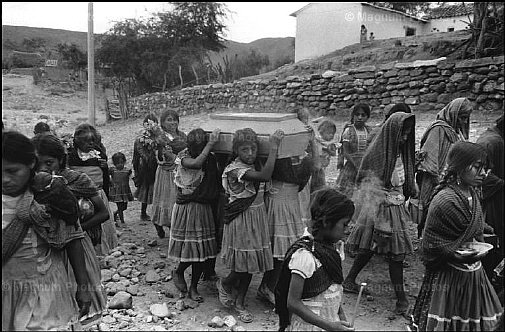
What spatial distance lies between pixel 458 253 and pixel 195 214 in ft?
6.67

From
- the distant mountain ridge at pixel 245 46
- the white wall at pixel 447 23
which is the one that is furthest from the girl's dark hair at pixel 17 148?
Answer: the white wall at pixel 447 23

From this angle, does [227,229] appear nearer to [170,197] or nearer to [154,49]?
[170,197]

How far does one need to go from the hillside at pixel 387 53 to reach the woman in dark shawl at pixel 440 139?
8.32 m

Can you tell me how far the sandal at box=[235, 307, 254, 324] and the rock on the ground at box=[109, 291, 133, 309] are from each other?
858 millimetres

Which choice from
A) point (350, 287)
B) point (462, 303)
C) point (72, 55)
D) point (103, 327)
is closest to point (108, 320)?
point (103, 327)

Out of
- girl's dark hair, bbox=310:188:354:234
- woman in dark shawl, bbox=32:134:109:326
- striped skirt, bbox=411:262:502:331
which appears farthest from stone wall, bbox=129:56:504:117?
girl's dark hair, bbox=310:188:354:234

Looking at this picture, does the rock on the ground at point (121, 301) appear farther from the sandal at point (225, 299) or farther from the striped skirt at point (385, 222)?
the striped skirt at point (385, 222)

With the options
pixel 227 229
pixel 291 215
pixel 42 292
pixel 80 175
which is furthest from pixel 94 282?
pixel 291 215

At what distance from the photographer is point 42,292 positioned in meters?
2.17

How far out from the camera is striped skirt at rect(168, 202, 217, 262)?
3930 mm

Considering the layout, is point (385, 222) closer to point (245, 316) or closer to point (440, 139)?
point (440, 139)

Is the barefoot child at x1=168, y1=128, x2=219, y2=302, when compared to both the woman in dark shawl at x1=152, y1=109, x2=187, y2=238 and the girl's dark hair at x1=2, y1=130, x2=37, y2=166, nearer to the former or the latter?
the woman in dark shawl at x1=152, y1=109, x2=187, y2=238

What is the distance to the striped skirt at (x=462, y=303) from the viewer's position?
2.74 m

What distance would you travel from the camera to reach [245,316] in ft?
12.1
